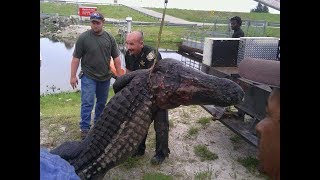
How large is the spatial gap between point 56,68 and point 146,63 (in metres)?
8.90

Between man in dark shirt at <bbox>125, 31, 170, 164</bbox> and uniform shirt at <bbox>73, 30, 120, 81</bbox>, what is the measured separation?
73cm

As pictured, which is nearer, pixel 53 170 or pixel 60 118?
pixel 53 170

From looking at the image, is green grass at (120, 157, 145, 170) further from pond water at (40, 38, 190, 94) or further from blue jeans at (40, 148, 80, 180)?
pond water at (40, 38, 190, 94)

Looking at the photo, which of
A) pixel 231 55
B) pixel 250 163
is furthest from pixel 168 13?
pixel 250 163

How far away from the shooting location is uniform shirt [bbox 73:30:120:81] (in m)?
5.28

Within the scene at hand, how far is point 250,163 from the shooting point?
16.1ft

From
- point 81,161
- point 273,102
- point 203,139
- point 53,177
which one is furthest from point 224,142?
point 273,102

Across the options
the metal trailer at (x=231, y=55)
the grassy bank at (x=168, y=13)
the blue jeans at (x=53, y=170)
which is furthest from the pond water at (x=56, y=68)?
the blue jeans at (x=53, y=170)

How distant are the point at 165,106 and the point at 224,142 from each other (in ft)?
7.57

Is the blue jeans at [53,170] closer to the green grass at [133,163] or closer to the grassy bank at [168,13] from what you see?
the green grass at [133,163]

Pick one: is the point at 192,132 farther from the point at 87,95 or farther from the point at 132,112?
the point at 132,112

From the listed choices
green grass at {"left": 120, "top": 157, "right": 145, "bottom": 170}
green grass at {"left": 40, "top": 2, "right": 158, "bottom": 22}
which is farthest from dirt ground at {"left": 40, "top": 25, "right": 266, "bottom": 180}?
green grass at {"left": 40, "top": 2, "right": 158, "bottom": 22}
